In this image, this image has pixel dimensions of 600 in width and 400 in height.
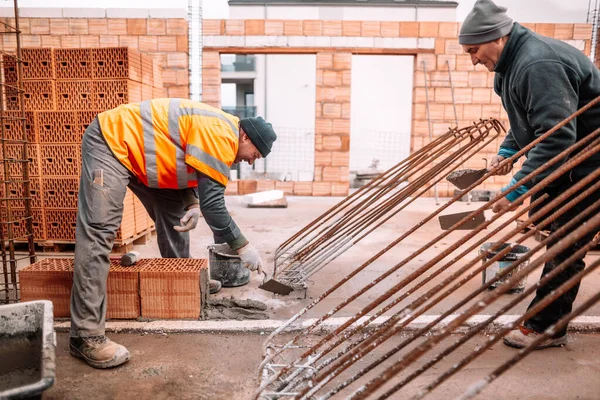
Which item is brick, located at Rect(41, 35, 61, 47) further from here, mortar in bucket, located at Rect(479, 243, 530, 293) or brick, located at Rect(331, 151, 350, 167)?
mortar in bucket, located at Rect(479, 243, 530, 293)

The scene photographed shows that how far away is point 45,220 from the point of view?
4.58 m

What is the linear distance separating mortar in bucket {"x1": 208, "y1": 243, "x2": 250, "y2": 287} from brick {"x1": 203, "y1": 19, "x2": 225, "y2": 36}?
6.29m

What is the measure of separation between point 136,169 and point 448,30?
7917mm

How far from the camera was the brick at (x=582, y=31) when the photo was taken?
8875 millimetres

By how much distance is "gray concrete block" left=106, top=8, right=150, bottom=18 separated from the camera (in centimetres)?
840

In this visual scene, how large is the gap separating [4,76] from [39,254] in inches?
70.7

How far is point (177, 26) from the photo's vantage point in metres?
8.48

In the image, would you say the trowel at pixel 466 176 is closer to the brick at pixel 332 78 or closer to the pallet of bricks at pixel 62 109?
the pallet of bricks at pixel 62 109

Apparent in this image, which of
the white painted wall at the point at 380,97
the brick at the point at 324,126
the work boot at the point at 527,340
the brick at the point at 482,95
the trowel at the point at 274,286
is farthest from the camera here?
the white painted wall at the point at 380,97

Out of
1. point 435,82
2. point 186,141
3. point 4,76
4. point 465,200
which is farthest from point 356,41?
point 186,141

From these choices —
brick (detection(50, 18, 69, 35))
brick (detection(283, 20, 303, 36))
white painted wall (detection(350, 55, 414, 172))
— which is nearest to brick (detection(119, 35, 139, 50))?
brick (detection(50, 18, 69, 35))

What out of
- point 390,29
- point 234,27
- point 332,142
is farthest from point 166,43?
point 390,29

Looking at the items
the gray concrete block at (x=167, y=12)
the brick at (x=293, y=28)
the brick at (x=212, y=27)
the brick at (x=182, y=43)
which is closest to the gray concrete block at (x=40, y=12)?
the gray concrete block at (x=167, y=12)

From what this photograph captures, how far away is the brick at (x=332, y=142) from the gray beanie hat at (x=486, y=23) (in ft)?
22.3
